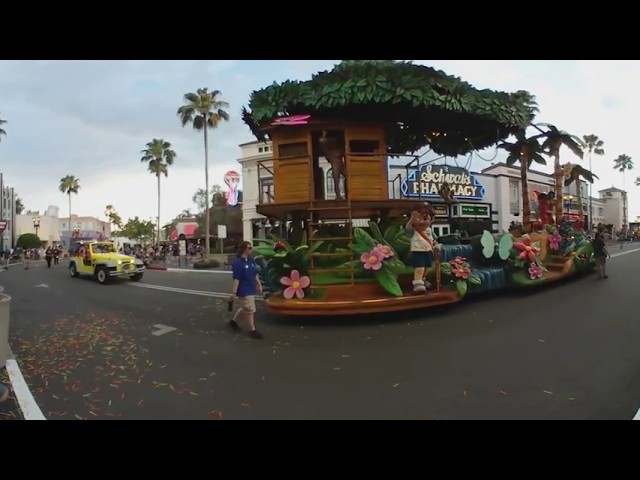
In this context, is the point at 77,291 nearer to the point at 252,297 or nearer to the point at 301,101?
the point at 252,297

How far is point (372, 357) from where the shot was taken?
4340mm

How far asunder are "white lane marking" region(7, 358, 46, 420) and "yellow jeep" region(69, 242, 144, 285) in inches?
315

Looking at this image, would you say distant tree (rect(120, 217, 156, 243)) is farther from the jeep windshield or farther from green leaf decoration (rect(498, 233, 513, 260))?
green leaf decoration (rect(498, 233, 513, 260))

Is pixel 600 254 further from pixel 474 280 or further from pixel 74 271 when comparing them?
pixel 74 271

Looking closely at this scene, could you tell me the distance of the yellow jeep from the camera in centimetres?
1198

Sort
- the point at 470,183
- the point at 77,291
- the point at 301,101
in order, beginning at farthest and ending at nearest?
the point at 470,183 < the point at 77,291 < the point at 301,101

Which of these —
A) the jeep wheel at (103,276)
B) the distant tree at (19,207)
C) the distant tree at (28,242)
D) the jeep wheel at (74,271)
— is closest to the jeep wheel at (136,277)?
the jeep wheel at (103,276)

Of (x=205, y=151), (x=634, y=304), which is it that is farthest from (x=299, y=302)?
(x=205, y=151)

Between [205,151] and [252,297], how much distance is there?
905 centimetres

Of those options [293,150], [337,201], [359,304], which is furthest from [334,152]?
[359,304]

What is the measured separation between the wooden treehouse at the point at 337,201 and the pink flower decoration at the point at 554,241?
3.80 metres

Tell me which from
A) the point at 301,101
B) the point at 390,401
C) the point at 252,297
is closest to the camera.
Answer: the point at 390,401

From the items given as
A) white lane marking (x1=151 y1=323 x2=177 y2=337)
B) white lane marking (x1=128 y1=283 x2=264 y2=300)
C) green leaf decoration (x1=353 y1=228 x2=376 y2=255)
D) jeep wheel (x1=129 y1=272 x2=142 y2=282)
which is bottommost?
white lane marking (x1=151 y1=323 x2=177 y2=337)

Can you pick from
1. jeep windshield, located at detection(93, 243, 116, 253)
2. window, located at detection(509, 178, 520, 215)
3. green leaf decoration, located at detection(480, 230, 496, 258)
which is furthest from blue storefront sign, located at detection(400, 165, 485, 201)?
jeep windshield, located at detection(93, 243, 116, 253)
